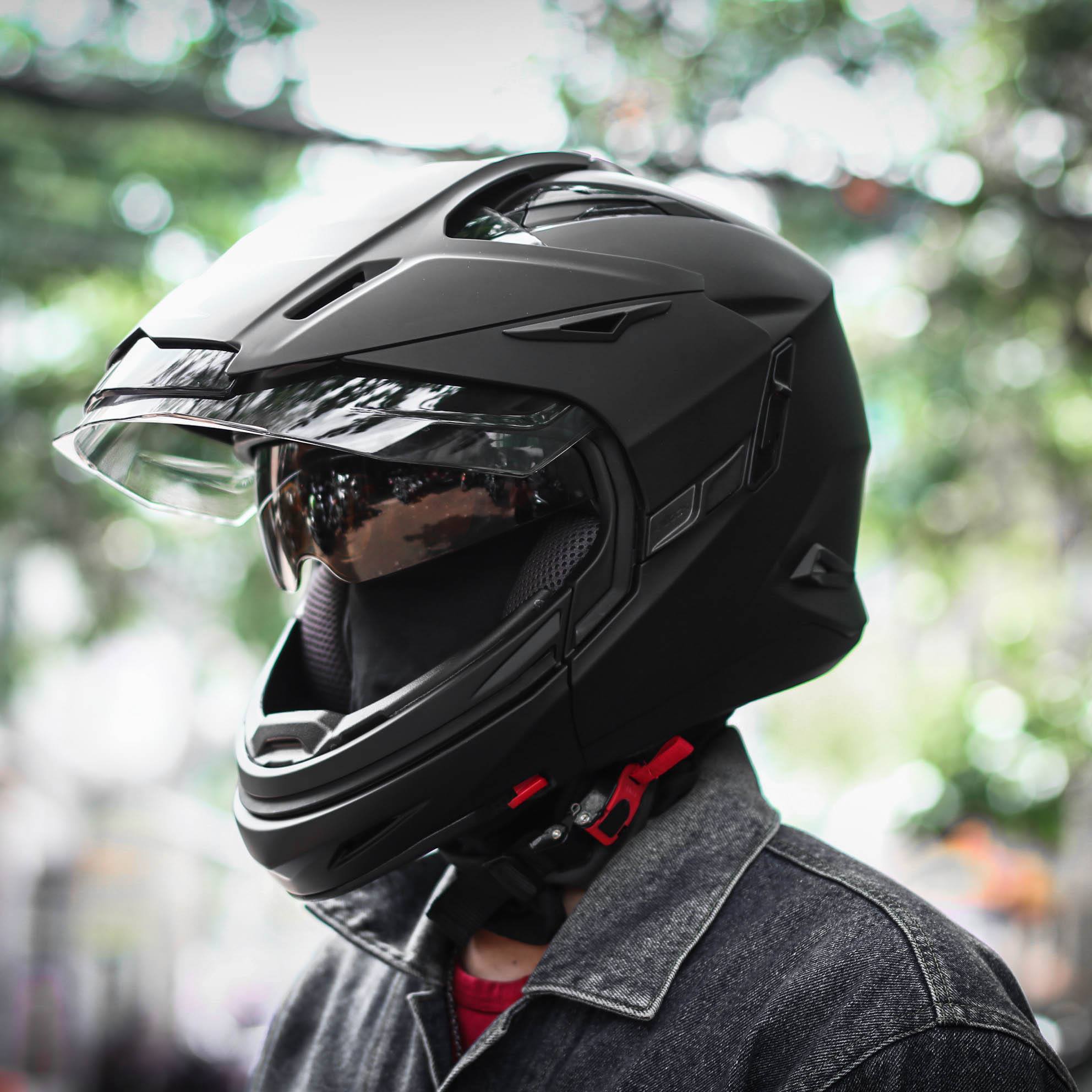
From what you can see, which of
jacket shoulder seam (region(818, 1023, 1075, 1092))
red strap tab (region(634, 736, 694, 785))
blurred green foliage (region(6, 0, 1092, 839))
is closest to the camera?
jacket shoulder seam (region(818, 1023, 1075, 1092))

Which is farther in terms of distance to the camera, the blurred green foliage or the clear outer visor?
the blurred green foliage

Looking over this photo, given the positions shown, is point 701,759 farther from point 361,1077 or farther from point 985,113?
point 985,113

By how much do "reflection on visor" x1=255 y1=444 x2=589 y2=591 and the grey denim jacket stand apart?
305 mm

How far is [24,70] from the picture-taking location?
2.53 metres

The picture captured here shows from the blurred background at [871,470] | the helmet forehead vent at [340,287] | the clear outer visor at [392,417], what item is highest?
the helmet forehead vent at [340,287]

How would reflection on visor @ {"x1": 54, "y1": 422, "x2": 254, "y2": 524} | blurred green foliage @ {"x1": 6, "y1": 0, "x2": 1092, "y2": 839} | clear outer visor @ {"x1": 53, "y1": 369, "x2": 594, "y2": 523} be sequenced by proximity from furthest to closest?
blurred green foliage @ {"x1": 6, "y1": 0, "x2": 1092, "y2": 839} < reflection on visor @ {"x1": 54, "y1": 422, "x2": 254, "y2": 524} < clear outer visor @ {"x1": 53, "y1": 369, "x2": 594, "y2": 523}

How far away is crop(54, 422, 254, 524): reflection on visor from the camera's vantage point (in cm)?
105

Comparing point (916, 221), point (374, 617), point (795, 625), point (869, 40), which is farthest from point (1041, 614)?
point (374, 617)

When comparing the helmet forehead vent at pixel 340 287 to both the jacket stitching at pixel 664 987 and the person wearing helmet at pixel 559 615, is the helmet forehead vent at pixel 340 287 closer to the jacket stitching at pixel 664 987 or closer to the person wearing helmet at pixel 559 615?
the person wearing helmet at pixel 559 615

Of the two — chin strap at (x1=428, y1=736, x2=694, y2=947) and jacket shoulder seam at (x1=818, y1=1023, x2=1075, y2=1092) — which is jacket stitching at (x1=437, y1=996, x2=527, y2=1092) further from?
jacket shoulder seam at (x1=818, y1=1023, x2=1075, y2=1092)

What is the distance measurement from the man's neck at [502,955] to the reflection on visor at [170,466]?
0.54 metres

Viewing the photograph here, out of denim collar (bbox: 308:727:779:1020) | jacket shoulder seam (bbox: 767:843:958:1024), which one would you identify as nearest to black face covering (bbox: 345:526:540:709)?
denim collar (bbox: 308:727:779:1020)

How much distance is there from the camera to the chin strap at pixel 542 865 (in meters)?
0.93

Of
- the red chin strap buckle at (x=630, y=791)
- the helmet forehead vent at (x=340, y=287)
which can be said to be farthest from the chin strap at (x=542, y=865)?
the helmet forehead vent at (x=340, y=287)
